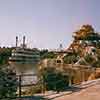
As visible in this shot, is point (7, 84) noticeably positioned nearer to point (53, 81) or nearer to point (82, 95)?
point (53, 81)

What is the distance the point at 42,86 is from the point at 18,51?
263ft

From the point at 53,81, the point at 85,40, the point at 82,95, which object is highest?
the point at 85,40

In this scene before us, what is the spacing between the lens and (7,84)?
11445mm

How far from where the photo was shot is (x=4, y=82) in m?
11.3

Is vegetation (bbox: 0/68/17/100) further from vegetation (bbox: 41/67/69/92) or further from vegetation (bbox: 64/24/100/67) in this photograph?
vegetation (bbox: 64/24/100/67)

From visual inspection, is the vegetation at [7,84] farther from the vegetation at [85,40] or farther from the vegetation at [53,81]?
the vegetation at [85,40]

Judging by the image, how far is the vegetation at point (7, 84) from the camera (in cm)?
1124

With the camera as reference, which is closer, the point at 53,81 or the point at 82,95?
the point at 82,95

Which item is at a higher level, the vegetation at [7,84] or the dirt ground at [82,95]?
the vegetation at [7,84]

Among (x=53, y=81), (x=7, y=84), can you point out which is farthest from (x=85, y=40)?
(x=7, y=84)

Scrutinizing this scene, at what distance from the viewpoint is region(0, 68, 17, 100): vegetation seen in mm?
11242

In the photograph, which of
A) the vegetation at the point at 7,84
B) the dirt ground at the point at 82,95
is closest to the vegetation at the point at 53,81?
the dirt ground at the point at 82,95

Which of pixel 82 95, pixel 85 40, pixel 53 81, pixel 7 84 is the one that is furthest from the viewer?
pixel 85 40

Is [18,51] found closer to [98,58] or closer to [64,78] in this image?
[98,58]
